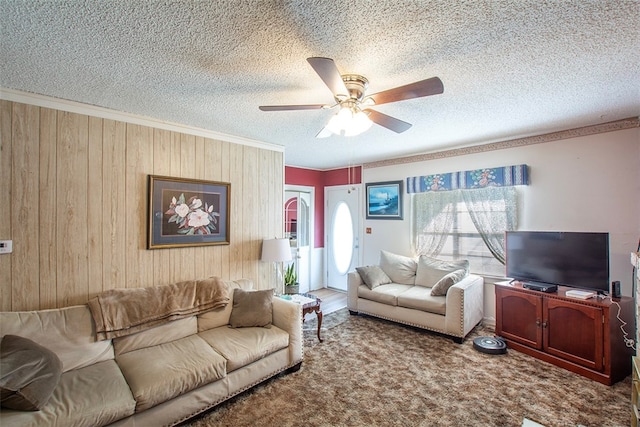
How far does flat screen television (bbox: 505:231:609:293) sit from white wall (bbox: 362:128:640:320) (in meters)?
0.44

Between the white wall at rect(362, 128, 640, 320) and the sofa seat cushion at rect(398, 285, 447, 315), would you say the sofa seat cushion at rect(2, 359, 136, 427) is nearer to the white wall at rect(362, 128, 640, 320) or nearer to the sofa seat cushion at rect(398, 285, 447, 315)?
the sofa seat cushion at rect(398, 285, 447, 315)

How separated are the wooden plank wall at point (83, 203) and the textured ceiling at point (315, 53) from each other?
277 millimetres

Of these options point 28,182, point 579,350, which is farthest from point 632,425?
point 28,182

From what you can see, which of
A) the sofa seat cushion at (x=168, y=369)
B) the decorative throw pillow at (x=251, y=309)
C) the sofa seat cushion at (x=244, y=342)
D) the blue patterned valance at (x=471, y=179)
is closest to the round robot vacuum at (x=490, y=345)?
the blue patterned valance at (x=471, y=179)

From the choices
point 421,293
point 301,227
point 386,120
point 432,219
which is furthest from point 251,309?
point 432,219

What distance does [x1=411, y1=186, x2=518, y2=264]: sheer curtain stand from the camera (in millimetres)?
3787

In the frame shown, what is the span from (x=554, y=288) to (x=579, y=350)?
589mm

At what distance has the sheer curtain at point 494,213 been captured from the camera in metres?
3.72

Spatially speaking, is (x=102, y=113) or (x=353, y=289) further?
(x=353, y=289)

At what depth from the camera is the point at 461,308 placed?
3336 millimetres

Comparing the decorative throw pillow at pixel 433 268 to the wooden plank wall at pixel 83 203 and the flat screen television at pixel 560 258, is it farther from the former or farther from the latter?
the wooden plank wall at pixel 83 203

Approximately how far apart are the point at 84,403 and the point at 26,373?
366 millimetres

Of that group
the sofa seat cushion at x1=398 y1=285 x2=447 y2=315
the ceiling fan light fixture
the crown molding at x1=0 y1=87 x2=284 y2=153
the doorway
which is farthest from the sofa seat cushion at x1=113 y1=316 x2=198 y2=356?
the doorway

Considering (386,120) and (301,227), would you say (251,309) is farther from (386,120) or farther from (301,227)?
(301,227)
